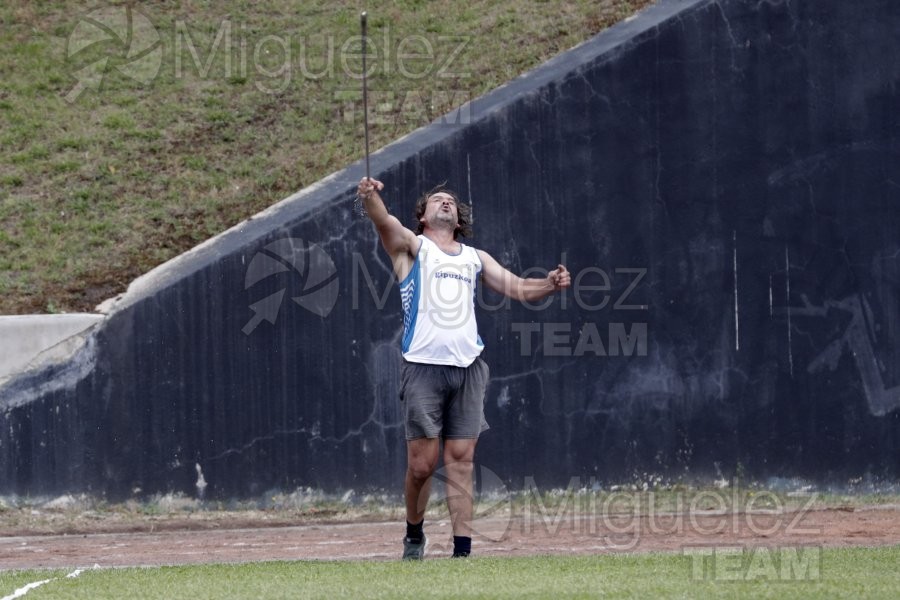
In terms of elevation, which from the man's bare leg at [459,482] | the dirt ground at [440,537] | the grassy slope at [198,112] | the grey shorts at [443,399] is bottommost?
the dirt ground at [440,537]

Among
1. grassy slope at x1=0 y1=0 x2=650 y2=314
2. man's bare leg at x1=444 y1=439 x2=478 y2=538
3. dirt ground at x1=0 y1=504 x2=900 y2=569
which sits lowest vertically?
dirt ground at x1=0 y1=504 x2=900 y2=569

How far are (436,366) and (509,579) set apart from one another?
1382mm

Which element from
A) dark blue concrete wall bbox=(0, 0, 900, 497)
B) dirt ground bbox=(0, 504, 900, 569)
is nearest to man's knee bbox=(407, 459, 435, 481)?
dirt ground bbox=(0, 504, 900, 569)

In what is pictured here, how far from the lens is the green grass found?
5047 mm

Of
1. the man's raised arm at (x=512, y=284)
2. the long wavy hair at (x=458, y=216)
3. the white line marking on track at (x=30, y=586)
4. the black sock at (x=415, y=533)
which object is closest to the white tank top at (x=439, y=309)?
the man's raised arm at (x=512, y=284)

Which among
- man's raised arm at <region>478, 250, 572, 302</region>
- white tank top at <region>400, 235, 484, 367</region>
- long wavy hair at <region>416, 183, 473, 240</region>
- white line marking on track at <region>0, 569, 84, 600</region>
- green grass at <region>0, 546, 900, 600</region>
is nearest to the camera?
green grass at <region>0, 546, 900, 600</region>

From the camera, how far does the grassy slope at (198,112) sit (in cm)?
1035

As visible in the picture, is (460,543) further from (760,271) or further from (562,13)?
(562,13)

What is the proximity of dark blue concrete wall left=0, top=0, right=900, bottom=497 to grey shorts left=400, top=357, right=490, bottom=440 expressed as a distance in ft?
→ 9.84

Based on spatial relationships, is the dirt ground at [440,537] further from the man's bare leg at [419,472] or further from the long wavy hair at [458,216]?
the long wavy hair at [458,216]

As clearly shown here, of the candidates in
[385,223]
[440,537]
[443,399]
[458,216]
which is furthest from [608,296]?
[385,223]

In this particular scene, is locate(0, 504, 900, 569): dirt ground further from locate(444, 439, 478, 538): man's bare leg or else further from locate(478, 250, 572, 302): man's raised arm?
locate(478, 250, 572, 302): man's raised arm

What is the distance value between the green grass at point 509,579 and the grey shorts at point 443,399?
701 millimetres

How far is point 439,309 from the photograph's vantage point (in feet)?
21.0
